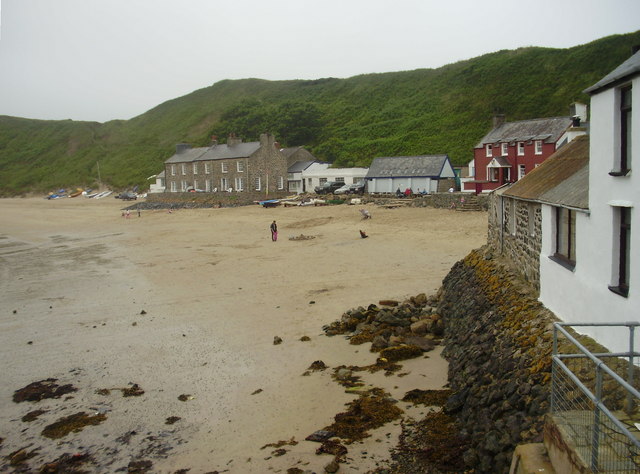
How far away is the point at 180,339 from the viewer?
14305mm

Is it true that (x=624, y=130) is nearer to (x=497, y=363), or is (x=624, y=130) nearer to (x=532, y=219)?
(x=497, y=363)

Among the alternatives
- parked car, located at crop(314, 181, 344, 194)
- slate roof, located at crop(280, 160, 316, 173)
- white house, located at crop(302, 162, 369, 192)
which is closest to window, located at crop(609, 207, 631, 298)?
parked car, located at crop(314, 181, 344, 194)

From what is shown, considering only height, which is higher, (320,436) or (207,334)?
(207,334)

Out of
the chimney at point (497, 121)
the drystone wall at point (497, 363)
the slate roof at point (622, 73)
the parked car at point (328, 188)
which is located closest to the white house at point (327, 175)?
the parked car at point (328, 188)

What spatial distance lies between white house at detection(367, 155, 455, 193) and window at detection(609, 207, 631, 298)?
137 feet

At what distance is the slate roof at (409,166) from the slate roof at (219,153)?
16.5 metres

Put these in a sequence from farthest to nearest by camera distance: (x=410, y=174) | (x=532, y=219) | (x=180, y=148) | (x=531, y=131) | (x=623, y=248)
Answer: (x=180, y=148) → (x=410, y=174) → (x=531, y=131) → (x=532, y=219) → (x=623, y=248)

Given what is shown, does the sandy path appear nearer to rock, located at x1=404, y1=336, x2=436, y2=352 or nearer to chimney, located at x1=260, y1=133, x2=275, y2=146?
rock, located at x1=404, y1=336, x2=436, y2=352

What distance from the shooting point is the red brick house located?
38094 mm

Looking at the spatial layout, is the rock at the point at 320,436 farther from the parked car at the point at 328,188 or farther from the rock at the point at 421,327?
the parked car at the point at 328,188

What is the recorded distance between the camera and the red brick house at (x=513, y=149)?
125 feet

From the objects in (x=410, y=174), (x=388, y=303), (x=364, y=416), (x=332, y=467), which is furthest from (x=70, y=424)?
(x=410, y=174)

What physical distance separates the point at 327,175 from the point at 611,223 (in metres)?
52.6

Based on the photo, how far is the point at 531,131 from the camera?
130ft
